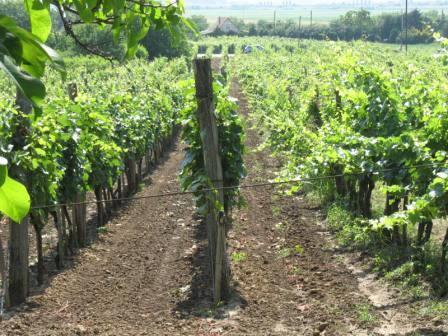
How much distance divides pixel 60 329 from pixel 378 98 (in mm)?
5300

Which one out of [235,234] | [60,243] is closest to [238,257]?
[235,234]

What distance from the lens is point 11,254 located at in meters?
8.20

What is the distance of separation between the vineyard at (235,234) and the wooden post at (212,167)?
0.06ft

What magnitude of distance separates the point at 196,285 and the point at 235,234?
256 centimetres

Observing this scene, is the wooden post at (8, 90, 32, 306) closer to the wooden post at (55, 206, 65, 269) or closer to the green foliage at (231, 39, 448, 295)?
the wooden post at (55, 206, 65, 269)

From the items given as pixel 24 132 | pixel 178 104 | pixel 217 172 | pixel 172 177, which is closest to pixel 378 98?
pixel 217 172

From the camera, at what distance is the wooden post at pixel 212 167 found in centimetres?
753

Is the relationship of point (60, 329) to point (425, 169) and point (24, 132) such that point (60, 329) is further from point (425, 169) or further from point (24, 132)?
point (425, 169)

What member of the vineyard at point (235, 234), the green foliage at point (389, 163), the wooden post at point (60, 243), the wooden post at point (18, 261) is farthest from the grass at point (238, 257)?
the wooden post at point (18, 261)

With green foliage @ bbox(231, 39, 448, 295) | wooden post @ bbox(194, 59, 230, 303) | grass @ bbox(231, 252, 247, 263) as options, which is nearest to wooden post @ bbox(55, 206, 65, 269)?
grass @ bbox(231, 252, 247, 263)

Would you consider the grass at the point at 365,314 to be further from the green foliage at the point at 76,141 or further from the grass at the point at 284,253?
the green foliage at the point at 76,141

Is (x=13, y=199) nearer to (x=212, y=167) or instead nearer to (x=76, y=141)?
(x=212, y=167)

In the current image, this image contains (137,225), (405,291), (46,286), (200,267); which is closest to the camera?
(405,291)

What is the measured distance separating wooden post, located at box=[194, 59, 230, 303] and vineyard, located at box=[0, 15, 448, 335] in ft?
0.06
